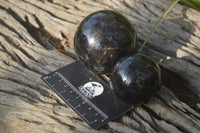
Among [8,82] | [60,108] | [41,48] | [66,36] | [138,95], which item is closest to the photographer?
[138,95]

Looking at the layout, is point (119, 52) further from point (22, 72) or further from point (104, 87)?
point (22, 72)

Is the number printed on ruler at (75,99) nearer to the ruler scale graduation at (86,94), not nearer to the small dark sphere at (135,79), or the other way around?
the ruler scale graduation at (86,94)

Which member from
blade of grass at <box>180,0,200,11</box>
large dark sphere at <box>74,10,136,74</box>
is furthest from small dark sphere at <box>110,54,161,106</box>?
blade of grass at <box>180,0,200,11</box>

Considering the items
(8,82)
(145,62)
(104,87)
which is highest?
(145,62)

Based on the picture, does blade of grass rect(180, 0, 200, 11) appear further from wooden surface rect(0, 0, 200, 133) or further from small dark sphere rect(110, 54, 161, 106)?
small dark sphere rect(110, 54, 161, 106)

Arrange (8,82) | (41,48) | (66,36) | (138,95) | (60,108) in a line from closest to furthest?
(138,95), (60,108), (8,82), (41,48), (66,36)

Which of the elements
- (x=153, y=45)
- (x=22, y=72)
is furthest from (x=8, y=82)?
(x=153, y=45)

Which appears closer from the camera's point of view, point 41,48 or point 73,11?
point 41,48
